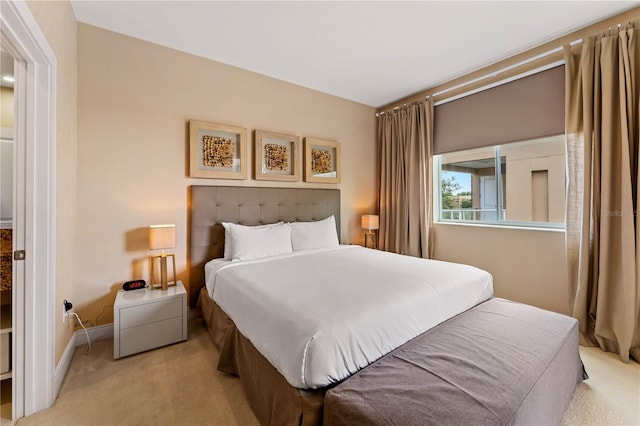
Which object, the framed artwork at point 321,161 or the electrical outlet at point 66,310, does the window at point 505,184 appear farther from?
the electrical outlet at point 66,310

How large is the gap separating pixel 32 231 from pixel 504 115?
402cm

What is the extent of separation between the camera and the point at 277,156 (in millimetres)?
3266

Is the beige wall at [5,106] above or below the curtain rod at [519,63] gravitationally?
below

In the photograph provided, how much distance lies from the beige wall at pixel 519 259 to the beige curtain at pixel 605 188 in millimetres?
175

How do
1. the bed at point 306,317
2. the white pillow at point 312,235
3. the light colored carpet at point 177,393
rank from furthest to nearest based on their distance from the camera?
the white pillow at point 312,235 → the light colored carpet at point 177,393 → the bed at point 306,317

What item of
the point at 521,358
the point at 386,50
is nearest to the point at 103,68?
the point at 386,50

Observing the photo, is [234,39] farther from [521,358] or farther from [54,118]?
[521,358]

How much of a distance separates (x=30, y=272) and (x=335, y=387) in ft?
5.83

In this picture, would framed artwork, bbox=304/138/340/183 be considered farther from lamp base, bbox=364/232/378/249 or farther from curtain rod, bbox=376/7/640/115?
curtain rod, bbox=376/7/640/115

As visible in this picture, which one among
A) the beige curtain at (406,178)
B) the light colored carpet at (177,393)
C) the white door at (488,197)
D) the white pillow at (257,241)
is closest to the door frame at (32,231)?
the light colored carpet at (177,393)

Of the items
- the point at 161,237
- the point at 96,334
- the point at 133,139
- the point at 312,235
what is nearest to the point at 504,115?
the point at 312,235

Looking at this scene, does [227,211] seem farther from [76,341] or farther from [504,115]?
[504,115]

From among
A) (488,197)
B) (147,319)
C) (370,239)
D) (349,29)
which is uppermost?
(349,29)

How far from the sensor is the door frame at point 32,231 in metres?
1.49
